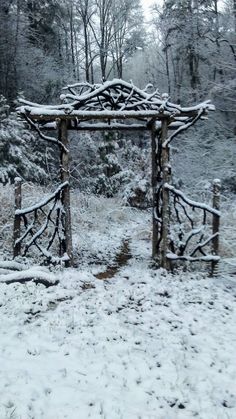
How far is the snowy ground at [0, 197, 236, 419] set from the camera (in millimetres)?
2938

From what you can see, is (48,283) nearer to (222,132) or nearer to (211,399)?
(211,399)

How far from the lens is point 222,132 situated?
16.6 m

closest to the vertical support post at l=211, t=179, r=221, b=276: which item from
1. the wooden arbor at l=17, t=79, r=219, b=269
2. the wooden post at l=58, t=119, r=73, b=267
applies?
the wooden arbor at l=17, t=79, r=219, b=269

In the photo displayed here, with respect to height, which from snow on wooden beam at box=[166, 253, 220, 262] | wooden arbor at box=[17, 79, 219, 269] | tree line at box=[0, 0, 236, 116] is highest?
tree line at box=[0, 0, 236, 116]

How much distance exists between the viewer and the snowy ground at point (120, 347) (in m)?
2.94

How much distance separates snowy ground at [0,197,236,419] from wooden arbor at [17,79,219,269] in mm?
1233

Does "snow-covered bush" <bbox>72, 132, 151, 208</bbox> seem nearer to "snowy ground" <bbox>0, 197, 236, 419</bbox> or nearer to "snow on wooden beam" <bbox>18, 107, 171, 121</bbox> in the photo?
"snow on wooden beam" <bbox>18, 107, 171, 121</bbox>

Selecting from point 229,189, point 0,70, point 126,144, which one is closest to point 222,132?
point 229,189

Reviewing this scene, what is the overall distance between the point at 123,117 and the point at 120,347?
4.27 m

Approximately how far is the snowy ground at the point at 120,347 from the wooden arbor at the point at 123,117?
1233 millimetres

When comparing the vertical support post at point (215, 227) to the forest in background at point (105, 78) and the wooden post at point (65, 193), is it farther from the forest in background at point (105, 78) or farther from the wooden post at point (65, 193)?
the forest in background at point (105, 78)

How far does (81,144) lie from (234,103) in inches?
267

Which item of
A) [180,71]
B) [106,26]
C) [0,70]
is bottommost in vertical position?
[0,70]

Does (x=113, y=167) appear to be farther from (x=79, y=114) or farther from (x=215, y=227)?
(x=215, y=227)
